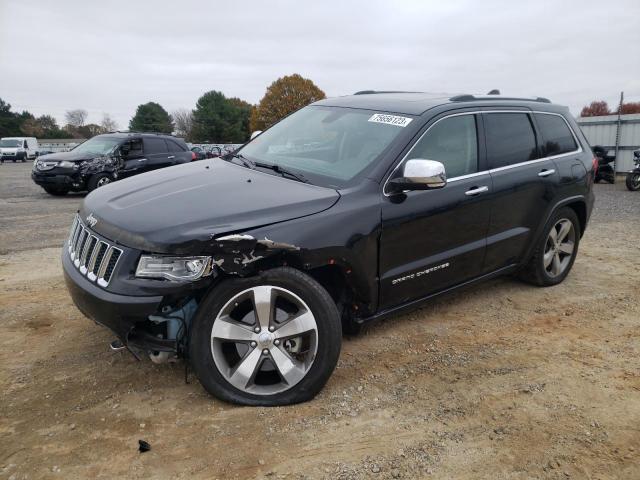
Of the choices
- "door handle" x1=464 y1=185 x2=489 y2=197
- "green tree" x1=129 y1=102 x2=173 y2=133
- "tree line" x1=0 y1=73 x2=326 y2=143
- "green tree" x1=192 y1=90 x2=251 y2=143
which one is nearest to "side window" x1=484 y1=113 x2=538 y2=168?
"door handle" x1=464 y1=185 x2=489 y2=197

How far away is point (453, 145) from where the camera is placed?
3.71 m

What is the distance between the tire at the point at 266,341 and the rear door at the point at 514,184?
1787mm

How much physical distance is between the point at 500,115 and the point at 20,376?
3.97 m

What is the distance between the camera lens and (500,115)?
412cm

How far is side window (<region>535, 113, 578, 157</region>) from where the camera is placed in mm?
4531

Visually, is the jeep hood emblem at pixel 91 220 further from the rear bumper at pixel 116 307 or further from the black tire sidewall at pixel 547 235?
the black tire sidewall at pixel 547 235

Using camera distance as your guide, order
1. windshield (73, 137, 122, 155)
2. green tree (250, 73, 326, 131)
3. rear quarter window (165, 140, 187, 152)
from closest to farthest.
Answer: windshield (73, 137, 122, 155), rear quarter window (165, 140, 187, 152), green tree (250, 73, 326, 131)

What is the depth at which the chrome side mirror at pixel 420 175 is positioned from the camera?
305 centimetres

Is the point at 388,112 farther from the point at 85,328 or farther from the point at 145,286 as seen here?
the point at 85,328

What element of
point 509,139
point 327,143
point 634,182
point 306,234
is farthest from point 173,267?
point 634,182

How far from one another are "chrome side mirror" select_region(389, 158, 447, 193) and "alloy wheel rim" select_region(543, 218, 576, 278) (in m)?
2.08

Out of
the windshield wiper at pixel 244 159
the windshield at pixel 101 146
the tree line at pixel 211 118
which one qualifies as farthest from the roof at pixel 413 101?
the tree line at pixel 211 118

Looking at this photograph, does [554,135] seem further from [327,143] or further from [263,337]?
[263,337]

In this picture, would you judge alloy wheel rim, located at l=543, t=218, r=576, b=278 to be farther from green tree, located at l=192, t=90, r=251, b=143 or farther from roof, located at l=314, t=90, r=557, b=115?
green tree, located at l=192, t=90, r=251, b=143
